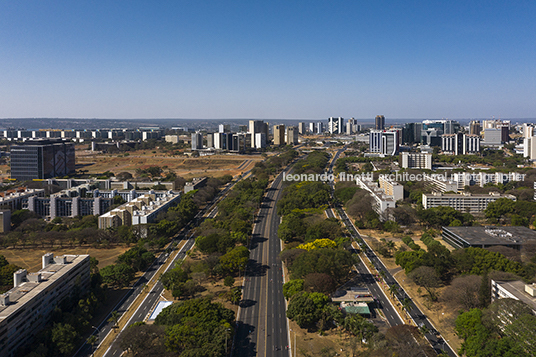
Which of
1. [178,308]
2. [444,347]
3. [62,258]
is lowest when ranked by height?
[444,347]

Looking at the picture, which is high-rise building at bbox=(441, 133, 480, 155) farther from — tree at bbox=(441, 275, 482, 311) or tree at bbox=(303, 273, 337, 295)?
tree at bbox=(303, 273, 337, 295)

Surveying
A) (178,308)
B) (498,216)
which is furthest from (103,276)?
(498,216)

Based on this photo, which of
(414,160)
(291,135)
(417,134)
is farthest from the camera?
(291,135)

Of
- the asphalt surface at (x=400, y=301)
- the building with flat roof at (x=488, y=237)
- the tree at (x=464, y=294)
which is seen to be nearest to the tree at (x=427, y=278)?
the tree at (x=464, y=294)

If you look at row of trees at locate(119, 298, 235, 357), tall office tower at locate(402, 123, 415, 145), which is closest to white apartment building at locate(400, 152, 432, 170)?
tall office tower at locate(402, 123, 415, 145)

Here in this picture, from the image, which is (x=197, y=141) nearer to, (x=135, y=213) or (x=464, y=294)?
(x=135, y=213)

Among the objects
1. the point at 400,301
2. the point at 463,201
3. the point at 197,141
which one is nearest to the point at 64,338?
the point at 400,301

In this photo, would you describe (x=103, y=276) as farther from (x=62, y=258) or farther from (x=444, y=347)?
(x=444, y=347)
